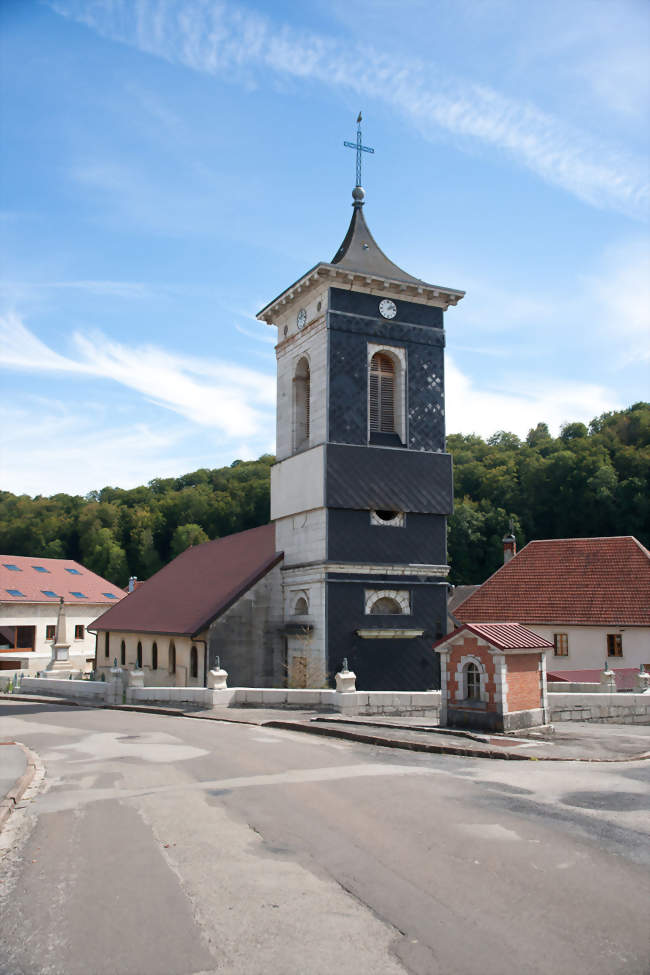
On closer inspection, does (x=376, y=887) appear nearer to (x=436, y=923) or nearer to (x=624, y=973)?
(x=436, y=923)

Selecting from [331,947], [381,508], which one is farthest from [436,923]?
[381,508]

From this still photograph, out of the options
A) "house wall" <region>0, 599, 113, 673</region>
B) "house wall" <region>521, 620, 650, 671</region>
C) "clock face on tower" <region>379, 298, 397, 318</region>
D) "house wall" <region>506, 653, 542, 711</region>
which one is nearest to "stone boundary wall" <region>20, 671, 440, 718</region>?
"house wall" <region>506, 653, 542, 711</region>

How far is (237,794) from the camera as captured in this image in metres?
11.6

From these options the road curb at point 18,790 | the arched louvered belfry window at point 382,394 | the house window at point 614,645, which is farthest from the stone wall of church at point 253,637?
the house window at point 614,645

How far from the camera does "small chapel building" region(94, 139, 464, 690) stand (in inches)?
1067

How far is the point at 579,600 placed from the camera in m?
39.3

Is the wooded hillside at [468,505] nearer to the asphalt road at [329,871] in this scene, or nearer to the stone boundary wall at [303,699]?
the stone boundary wall at [303,699]

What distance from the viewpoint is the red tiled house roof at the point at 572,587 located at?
124ft

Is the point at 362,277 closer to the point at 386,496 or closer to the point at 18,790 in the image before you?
the point at 386,496

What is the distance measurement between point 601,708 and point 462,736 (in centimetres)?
662

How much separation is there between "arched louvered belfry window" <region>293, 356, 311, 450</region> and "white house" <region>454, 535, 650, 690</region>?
1488 cm

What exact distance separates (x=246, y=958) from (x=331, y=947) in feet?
2.06

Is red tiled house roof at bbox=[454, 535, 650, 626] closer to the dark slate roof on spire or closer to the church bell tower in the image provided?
the church bell tower

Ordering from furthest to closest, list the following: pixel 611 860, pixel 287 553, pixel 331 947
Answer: pixel 287 553 < pixel 611 860 < pixel 331 947
